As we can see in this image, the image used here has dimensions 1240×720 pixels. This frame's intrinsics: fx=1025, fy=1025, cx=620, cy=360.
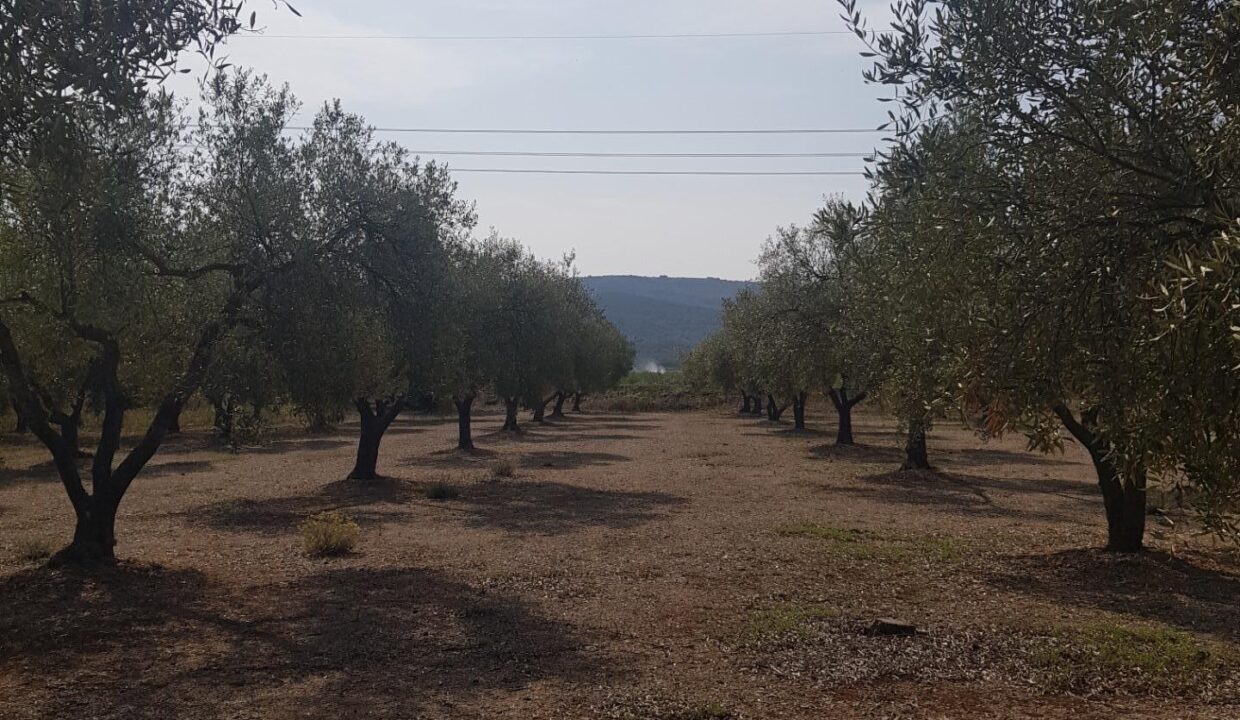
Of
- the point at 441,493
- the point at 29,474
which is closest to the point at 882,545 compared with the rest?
the point at 441,493

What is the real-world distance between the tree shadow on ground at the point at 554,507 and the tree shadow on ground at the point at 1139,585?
776 cm

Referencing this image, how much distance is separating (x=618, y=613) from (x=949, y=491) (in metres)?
17.7

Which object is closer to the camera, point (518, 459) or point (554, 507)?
point (554, 507)

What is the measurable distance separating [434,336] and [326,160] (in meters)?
3.74

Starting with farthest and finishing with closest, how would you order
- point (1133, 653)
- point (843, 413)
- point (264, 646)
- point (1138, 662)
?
point (843, 413) < point (264, 646) < point (1133, 653) < point (1138, 662)

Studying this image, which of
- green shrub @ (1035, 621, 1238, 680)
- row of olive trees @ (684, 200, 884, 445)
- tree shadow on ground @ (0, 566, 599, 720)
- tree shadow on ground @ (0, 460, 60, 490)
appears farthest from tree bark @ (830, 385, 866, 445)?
green shrub @ (1035, 621, 1238, 680)

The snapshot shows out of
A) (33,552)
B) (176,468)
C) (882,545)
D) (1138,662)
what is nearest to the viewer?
(1138,662)

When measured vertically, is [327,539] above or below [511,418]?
below

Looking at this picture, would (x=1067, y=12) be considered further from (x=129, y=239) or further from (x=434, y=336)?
(x=434, y=336)

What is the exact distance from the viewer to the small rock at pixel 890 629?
10.8 metres

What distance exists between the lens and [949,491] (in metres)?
27.3

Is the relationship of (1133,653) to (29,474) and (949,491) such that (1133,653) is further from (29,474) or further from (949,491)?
(29,474)

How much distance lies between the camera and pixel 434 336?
19.4 m

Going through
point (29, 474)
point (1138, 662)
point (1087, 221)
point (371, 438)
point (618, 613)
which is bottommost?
point (29, 474)
